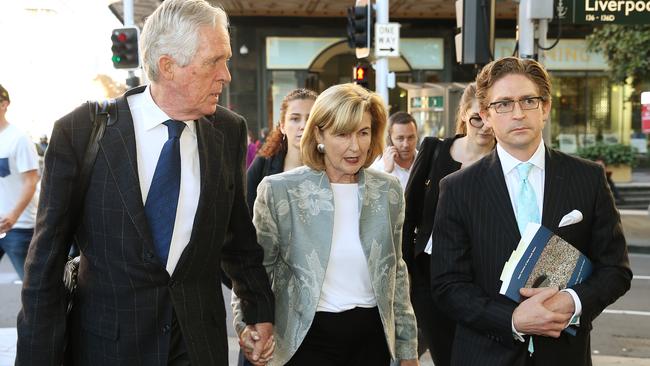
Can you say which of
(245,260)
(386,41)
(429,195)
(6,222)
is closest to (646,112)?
(386,41)

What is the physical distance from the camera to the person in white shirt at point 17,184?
5.98 meters

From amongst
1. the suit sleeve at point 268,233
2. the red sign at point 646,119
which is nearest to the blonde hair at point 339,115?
the suit sleeve at point 268,233

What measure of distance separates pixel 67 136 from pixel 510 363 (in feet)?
5.73

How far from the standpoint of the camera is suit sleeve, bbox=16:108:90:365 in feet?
7.66

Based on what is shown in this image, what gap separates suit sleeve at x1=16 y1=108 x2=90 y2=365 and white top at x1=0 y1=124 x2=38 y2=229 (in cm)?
391

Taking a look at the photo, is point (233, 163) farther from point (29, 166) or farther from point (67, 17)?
point (67, 17)

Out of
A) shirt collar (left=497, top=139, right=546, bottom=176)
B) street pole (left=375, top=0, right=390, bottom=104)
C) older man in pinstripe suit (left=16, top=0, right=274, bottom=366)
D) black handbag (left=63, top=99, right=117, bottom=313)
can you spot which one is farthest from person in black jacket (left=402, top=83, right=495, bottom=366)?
street pole (left=375, top=0, right=390, bottom=104)

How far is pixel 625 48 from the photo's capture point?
15758 millimetres

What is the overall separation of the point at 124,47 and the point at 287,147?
9032 millimetres

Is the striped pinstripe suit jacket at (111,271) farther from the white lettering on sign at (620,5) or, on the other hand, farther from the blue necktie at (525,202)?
the white lettering on sign at (620,5)

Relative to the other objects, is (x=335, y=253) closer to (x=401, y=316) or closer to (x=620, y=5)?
(x=401, y=316)

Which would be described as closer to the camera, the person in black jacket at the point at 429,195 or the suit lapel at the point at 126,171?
the suit lapel at the point at 126,171

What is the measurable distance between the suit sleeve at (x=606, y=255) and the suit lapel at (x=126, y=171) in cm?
153

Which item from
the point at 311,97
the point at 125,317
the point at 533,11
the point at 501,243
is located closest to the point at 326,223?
the point at 501,243
